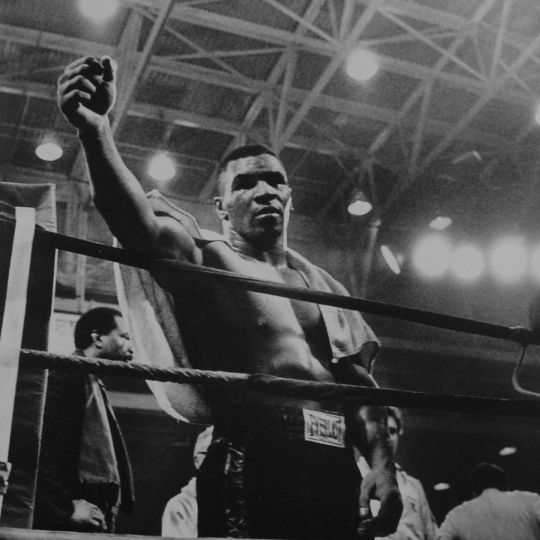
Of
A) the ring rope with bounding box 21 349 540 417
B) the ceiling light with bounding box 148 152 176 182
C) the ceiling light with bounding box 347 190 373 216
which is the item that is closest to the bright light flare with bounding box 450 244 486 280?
the ceiling light with bounding box 347 190 373 216

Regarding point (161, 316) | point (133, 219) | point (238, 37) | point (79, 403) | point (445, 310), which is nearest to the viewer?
point (133, 219)

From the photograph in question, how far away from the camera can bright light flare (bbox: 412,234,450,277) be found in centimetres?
988

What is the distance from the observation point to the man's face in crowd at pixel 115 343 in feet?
10.9

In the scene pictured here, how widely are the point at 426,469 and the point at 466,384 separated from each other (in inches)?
55.6

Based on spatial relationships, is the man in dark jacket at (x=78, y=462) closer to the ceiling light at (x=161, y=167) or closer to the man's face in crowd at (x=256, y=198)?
the man's face in crowd at (x=256, y=198)

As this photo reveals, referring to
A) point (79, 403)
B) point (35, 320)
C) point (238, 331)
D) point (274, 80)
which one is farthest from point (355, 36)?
point (35, 320)

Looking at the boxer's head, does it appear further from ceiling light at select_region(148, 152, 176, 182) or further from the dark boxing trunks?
ceiling light at select_region(148, 152, 176, 182)

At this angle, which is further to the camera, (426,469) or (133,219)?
(426,469)

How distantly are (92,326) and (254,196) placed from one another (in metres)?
1.57

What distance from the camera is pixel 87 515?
259 centimetres

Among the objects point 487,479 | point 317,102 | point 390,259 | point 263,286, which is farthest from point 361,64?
point 263,286

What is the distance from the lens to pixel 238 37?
7918 millimetres

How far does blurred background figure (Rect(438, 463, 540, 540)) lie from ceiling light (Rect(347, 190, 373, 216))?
5728mm

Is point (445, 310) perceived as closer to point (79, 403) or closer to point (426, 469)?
point (426, 469)
